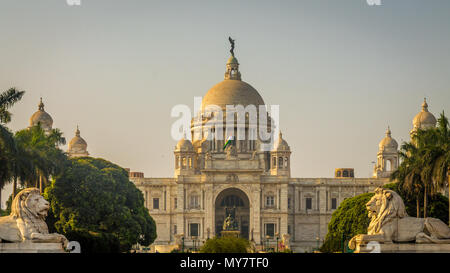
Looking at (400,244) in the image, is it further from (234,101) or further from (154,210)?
(234,101)

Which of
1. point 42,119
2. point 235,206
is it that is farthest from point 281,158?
point 42,119

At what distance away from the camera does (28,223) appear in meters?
32.6

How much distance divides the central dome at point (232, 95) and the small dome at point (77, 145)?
25.5 m

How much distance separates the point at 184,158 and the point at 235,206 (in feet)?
38.0

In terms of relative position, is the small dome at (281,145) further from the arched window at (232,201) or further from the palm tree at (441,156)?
the palm tree at (441,156)

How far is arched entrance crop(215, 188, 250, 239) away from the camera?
381 feet

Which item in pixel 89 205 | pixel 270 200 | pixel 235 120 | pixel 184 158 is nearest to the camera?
pixel 89 205

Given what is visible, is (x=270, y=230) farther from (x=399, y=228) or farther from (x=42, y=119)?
(x=399, y=228)

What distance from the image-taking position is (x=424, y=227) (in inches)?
1268

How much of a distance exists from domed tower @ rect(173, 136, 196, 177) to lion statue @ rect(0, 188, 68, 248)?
88.7m

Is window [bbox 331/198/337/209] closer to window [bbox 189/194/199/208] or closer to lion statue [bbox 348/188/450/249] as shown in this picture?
window [bbox 189/194/199/208]
